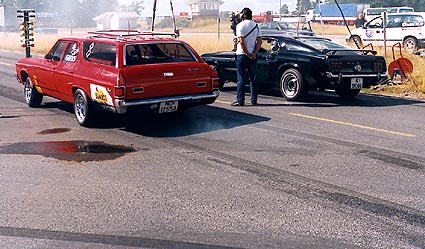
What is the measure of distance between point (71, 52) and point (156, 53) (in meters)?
1.63

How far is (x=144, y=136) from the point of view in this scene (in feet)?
29.3

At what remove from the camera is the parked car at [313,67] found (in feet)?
37.5

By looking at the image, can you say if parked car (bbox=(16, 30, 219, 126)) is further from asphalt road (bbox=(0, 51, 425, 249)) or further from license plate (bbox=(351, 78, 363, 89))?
license plate (bbox=(351, 78, 363, 89))

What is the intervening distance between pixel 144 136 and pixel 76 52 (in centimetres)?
214

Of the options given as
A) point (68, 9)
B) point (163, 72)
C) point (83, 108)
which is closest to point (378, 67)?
point (163, 72)

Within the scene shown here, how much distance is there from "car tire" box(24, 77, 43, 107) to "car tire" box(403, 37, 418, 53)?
17.2 meters

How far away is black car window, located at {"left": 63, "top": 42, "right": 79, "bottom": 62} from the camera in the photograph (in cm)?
1004

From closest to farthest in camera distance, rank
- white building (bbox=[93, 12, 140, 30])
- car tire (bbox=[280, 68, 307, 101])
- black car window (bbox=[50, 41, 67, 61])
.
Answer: black car window (bbox=[50, 41, 67, 61]), car tire (bbox=[280, 68, 307, 101]), white building (bbox=[93, 12, 140, 30])

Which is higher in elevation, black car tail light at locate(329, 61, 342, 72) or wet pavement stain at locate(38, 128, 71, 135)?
black car tail light at locate(329, 61, 342, 72)

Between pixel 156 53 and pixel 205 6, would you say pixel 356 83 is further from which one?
pixel 205 6

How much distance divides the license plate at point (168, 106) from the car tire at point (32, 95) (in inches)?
137

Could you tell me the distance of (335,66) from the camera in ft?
37.4

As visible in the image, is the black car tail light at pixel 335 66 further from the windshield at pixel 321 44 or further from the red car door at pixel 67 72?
the red car door at pixel 67 72

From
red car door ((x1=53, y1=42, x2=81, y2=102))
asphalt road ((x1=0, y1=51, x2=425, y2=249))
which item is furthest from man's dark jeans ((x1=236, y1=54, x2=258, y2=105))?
red car door ((x1=53, y1=42, x2=81, y2=102))
